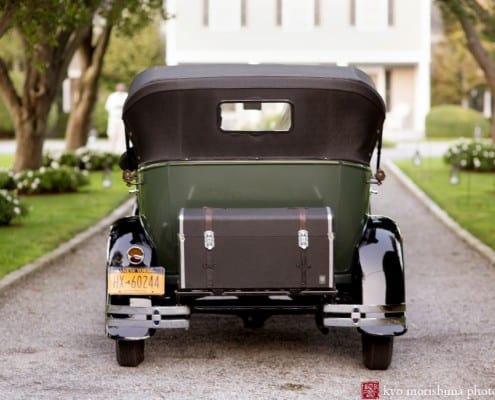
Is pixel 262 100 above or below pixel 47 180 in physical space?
above

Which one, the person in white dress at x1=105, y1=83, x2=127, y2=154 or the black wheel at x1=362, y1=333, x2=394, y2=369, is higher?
the black wheel at x1=362, y1=333, x2=394, y2=369

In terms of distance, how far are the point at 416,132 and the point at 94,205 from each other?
29.7 metres

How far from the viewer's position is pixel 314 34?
4984 centimetres

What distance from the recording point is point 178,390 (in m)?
6.77

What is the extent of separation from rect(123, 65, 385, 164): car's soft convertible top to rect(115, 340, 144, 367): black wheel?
1104mm

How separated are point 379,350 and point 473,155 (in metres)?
18.9

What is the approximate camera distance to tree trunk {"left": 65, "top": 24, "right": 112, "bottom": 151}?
2644cm

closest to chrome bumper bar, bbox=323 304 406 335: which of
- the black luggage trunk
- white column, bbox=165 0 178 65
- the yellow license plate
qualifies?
the black luggage trunk

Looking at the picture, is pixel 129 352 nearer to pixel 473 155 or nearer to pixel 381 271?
pixel 381 271

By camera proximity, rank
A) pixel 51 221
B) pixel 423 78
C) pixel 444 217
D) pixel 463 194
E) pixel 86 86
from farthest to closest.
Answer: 1. pixel 423 78
2. pixel 86 86
3. pixel 463 194
4. pixel 444 217
5. pixel 51 221

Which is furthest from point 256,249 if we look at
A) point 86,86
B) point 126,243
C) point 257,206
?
point 86,86

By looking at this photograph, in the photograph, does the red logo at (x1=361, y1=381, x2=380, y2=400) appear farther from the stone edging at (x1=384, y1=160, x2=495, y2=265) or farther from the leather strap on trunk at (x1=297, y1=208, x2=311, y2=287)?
the stone edging at (x1=384, y1=160, x2=495, y2=265)

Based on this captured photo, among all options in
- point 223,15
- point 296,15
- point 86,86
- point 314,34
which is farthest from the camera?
point 296,15

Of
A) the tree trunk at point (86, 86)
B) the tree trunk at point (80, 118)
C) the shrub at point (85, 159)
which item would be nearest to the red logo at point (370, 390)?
the shrub at point (85, 159)
